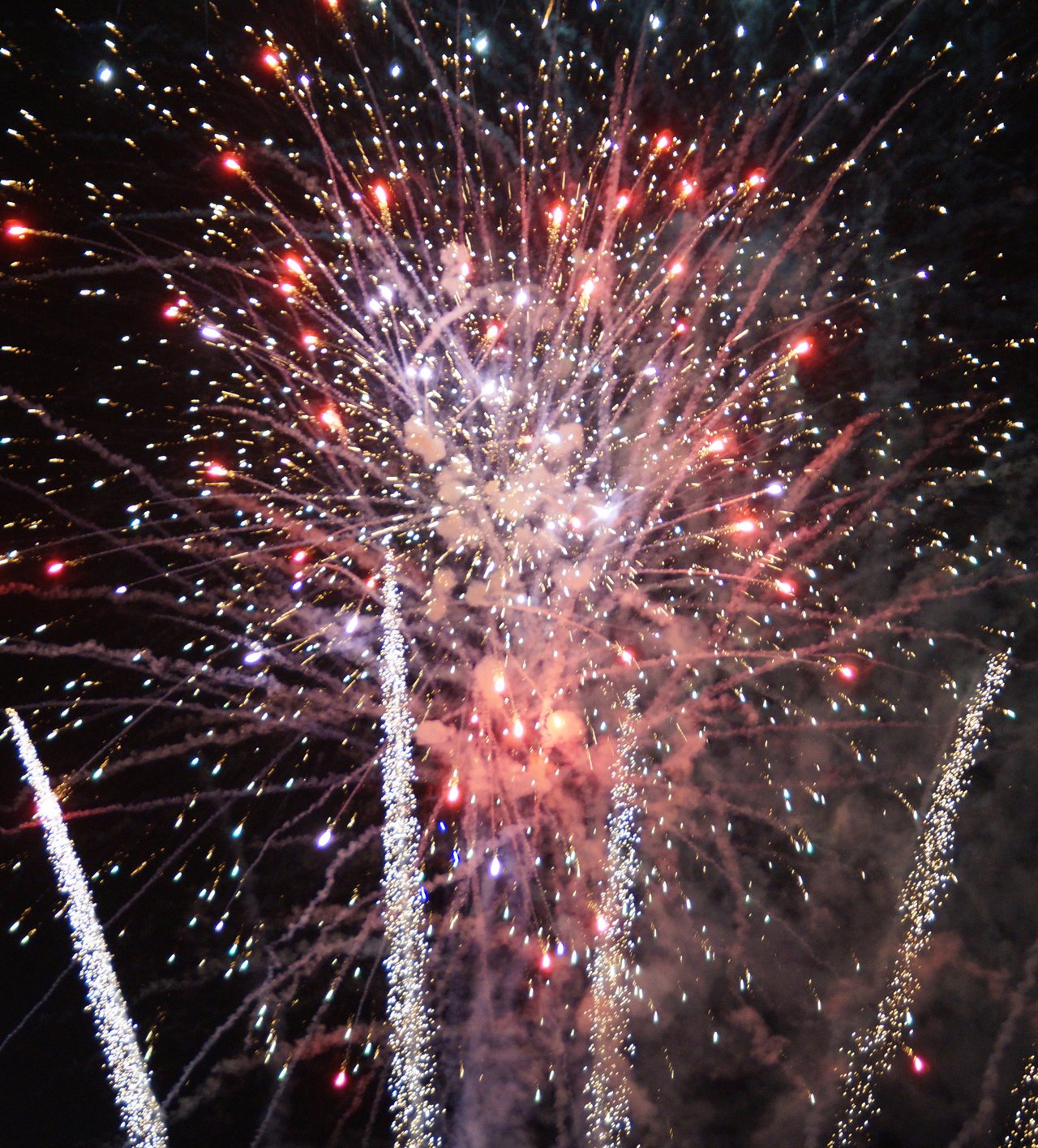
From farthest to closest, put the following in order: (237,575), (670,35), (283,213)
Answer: (237,575) < (283,213) < (670,35)

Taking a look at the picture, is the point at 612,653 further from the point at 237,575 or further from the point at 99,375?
the point at 99,375

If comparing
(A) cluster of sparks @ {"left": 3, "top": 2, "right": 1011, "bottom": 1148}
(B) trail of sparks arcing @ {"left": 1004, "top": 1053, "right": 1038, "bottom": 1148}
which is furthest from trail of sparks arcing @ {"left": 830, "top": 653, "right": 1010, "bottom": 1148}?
(B) trail of sparks arcing @ {"left": 1004, "top": 1053, "right": 1038, "bottom": 1148}

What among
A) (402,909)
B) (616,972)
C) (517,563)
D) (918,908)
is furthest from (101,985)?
(918,908)

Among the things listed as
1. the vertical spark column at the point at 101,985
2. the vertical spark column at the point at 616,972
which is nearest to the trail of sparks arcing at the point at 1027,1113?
the vertical spark column at the point at 616,972

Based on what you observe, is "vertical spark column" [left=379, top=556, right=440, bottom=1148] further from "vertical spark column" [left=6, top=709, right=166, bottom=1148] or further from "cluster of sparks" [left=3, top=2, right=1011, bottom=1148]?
"vertical spark column" [left=6, top=709, right=166, bottom=1148]

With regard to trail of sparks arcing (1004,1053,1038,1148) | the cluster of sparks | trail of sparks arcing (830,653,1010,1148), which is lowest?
trail of sparks arcing (1004,1053,1038,1148)

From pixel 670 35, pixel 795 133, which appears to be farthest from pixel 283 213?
pixel 795 133
